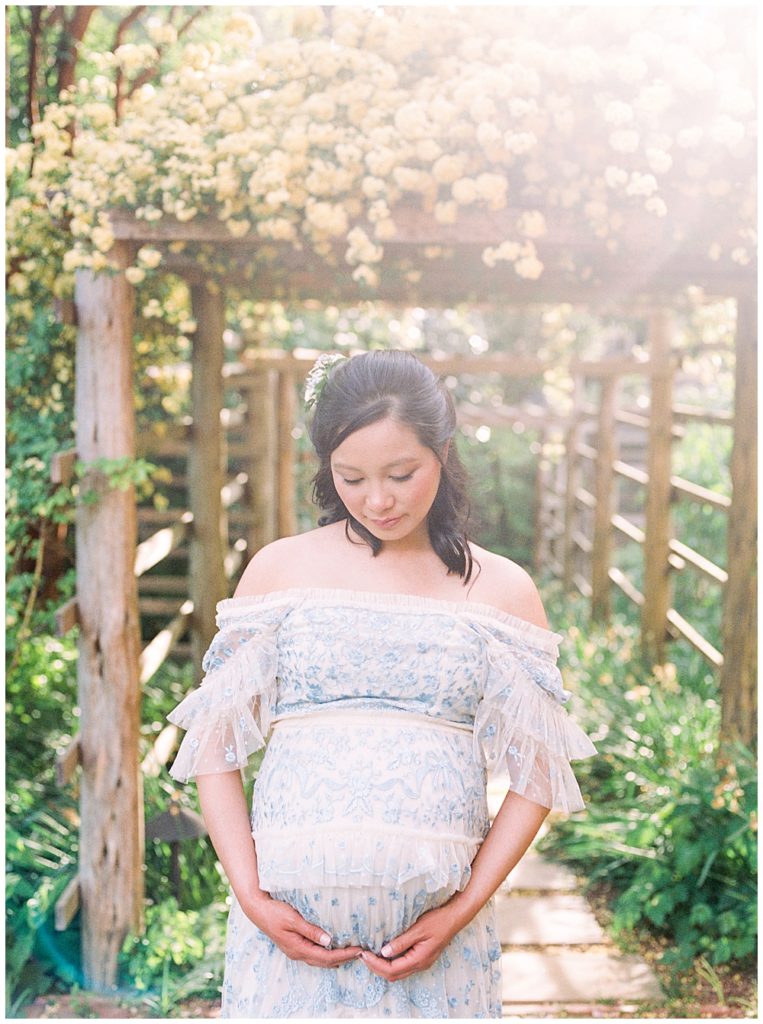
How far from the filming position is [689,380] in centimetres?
1040

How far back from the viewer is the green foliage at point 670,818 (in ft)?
11.1

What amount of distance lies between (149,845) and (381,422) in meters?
2.53

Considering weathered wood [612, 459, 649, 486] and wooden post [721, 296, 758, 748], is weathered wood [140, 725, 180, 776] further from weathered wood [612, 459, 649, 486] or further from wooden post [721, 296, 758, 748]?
weathered wood [612, 459, 649, 486]

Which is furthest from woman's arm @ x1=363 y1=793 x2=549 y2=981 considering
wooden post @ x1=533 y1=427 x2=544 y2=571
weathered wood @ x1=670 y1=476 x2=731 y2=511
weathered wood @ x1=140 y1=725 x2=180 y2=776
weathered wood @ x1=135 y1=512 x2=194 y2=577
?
wooden post @ x1=533 y1=427 x2=544 y2=571

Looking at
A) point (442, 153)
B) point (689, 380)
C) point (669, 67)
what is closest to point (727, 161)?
point (669, 67)

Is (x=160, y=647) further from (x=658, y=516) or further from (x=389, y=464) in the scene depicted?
(x=658, y=516)

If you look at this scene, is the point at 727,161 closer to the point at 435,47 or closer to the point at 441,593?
the point at 435,47

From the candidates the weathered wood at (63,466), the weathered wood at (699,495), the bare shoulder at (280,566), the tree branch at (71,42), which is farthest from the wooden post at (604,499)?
the bare shoulder at (280,566)

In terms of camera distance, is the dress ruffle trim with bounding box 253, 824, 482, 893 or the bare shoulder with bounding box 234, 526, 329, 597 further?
the bare shoulder with bounding box 234, 526, 329, 597

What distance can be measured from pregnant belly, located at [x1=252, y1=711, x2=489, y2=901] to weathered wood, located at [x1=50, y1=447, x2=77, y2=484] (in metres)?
1.62

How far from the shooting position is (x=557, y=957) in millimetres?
3459

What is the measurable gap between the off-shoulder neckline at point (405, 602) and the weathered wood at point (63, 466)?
147 centimetres

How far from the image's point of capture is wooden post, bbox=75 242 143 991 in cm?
313

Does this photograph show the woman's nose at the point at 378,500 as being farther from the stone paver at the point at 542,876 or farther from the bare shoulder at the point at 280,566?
the stone paver at the point at 542,876
